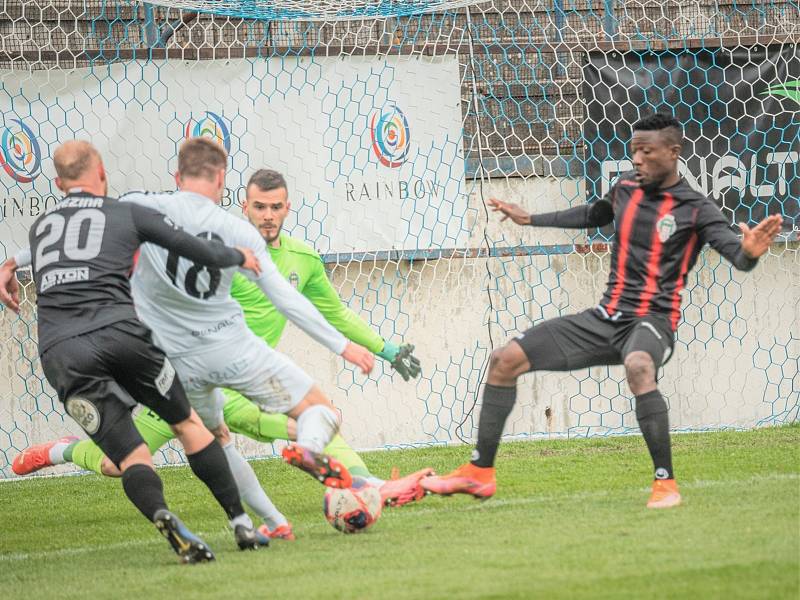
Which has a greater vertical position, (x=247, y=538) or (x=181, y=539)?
(x=181, y=539)

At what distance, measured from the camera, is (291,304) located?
19.1 ft

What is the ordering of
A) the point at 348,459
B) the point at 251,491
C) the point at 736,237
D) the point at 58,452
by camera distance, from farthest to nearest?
1. the point at 58,452
2. the point at 348,459
3. the point at 736,237
4. the point at 251,491

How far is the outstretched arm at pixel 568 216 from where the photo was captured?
7098mm

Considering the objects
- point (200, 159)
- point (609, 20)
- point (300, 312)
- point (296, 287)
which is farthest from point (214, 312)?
point (609, 20)

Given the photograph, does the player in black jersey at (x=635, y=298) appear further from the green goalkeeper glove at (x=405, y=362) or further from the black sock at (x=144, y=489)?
the black sock at (x=144, y=489)

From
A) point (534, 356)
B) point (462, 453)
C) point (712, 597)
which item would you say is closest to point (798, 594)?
point (712, 597)

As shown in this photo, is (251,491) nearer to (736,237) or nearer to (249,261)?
(249,261)

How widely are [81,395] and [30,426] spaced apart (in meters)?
4.87

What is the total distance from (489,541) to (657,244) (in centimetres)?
188

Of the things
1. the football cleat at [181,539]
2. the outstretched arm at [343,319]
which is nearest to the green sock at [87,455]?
the outstretched arm at [343,319]

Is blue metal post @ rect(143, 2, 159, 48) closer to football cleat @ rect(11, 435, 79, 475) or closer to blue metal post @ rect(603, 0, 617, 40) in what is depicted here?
blue metal post @ rect(603, 0, 617, 40)

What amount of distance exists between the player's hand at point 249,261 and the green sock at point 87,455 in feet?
7.03

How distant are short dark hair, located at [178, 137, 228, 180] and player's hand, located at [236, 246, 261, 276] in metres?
0.48

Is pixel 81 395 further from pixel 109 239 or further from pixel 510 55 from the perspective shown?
pixel 510 55
